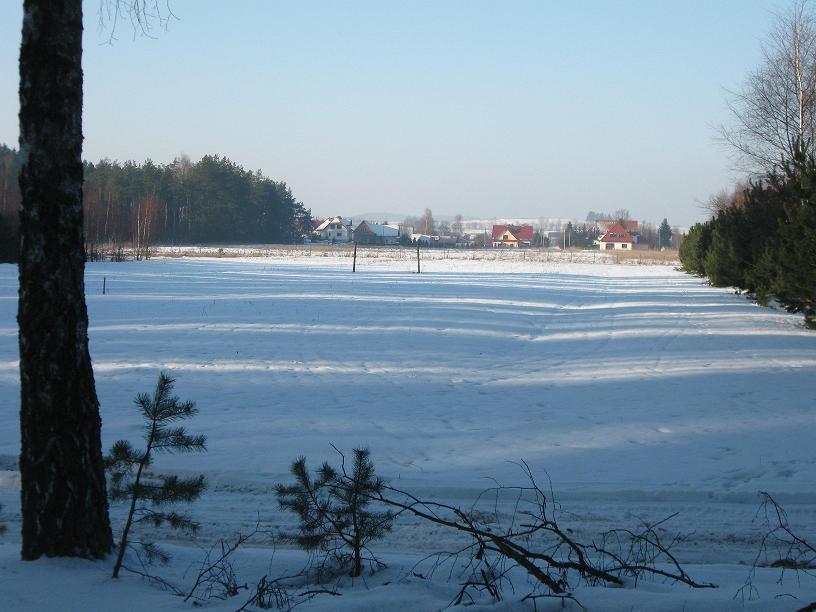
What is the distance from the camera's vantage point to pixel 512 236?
174375mm

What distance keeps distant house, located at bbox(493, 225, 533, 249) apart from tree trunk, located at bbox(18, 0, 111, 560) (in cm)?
16433

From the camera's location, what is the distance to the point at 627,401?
10.4 metres

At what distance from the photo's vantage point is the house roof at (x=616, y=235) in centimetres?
15925

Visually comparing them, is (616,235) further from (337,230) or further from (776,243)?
(776,243)

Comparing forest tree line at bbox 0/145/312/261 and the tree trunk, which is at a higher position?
forest tree line at bbox 0/145/312/261

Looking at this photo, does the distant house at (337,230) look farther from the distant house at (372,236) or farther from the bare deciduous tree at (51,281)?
the bare deciduous tree at (51,281)

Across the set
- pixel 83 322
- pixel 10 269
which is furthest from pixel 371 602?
pixel 10 269

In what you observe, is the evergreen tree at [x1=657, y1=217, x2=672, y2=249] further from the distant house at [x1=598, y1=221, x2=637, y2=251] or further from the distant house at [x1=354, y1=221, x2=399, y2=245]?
the distant house at [x1=354, y1=221, x2=399, y2=245]

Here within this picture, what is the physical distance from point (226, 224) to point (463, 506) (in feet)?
319

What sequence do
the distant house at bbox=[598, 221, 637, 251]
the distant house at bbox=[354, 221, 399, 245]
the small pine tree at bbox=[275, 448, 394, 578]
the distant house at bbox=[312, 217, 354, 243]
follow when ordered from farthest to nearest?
the distant house at bbox=[598, 221, 637, 251]
the distant house at bbox=[312, 217, 354, 243]
the distant house at bbox=[354, 221, 399, 245]
the small pine tree at bbox=[275, 448, 394, 578]

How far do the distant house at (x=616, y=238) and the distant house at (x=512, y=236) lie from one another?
57.1 ft

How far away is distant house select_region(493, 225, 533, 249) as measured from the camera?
17175 cm

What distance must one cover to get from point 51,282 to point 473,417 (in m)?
6.32

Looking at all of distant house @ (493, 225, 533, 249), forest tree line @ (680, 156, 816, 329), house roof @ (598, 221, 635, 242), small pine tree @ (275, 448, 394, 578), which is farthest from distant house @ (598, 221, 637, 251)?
small pine tree @ (275, 448, 394, 578)
